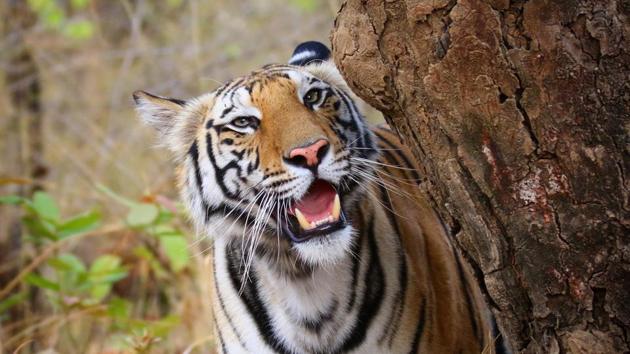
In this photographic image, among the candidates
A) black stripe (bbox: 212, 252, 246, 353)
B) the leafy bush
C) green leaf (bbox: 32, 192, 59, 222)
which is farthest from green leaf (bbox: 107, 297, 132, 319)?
black stripe (bbox: 212, 252, 246, 353)

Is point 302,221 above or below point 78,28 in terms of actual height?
below

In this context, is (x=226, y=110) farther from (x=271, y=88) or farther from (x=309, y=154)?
(x=309, y=154)

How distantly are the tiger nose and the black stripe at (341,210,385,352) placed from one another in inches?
18.4

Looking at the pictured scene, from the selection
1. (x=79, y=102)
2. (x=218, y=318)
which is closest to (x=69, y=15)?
(x=79, y=102)

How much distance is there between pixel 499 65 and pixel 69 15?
10.0 metres

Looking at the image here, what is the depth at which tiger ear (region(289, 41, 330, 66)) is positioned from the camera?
3.70 metres

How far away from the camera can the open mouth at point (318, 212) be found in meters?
3.05

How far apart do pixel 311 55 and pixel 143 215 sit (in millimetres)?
1649

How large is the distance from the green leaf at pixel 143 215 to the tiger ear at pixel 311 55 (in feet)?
4.99

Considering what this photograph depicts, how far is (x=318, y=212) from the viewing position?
311 centimetres

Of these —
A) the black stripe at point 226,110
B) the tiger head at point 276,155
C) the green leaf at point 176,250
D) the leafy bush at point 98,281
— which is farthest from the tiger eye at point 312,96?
the green leaf at point 176,250

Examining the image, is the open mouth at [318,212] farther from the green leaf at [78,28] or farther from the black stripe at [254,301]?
the green leaf at [78,28]

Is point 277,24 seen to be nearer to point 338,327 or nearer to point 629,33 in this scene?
point 338,327

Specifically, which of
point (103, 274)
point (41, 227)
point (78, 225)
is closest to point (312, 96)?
point (78, 225)
